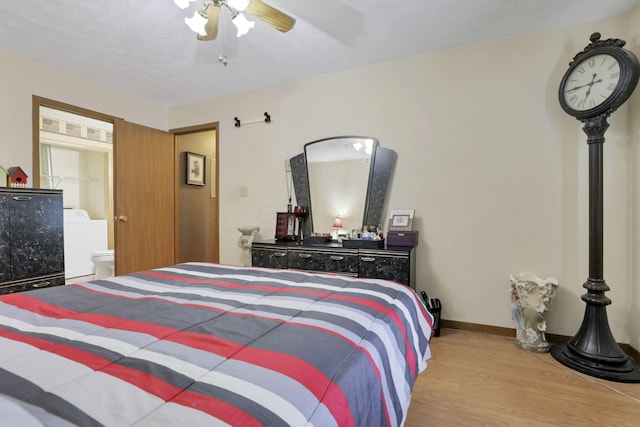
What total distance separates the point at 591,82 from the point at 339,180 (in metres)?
2.07

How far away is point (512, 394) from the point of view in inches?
71.5

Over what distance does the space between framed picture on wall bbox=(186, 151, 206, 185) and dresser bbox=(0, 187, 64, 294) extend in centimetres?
184

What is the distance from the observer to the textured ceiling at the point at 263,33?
2.21m

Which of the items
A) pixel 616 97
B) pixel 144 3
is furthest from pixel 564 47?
pixel 144 3

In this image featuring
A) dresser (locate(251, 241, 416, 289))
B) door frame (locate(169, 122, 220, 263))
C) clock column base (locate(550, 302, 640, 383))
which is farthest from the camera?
door frame (locate(169, 122, 220, 263))

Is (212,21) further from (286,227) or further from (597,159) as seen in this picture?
(597,159)

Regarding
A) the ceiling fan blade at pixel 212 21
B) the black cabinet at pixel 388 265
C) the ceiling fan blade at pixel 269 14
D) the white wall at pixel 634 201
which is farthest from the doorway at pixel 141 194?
the white wall at pixel 634 201

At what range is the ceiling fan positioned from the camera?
1763mm

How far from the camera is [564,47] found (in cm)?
247

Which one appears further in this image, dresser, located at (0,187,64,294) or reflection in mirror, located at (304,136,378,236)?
reflection in mirror, located at (304,136,378,236)

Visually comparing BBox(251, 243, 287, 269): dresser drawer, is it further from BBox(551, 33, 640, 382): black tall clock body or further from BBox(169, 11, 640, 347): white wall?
BBox(551, 33, 640, 382): black tall clock body

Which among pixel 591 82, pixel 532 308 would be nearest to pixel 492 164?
pixel 591 82

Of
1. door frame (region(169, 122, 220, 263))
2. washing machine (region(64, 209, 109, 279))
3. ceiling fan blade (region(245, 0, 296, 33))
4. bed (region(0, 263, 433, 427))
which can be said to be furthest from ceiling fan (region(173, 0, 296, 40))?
washing machine (region(64, 209, 109, 279))

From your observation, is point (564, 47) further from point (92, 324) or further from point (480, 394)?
point (92, 324)
